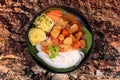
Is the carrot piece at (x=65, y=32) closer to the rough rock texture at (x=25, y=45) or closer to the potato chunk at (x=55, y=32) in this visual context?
the potato chunk at (x=55, y=32)

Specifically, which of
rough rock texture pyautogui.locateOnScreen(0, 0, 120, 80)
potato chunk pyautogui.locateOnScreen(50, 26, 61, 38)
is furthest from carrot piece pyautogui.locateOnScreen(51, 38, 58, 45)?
rough rock texture pyautogui.locateOnScreen(0, 0, 120, 80)

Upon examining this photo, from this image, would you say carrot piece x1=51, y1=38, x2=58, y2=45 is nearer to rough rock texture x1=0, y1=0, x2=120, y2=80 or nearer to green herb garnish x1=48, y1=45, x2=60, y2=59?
green herb garnish x1=48, y1=45, x2=60, y2=59

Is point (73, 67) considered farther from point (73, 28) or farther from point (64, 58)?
point (73, 28)

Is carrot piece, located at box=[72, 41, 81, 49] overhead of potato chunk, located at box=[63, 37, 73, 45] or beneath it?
beneath

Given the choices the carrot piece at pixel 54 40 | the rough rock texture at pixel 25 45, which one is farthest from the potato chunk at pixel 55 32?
the rough rock texture at pixel 25 45

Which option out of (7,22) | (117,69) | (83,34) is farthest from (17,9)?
(117,69)

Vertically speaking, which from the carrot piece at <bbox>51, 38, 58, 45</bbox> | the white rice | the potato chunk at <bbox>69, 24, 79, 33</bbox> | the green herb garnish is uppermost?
the potato chunk at <bbox>69, 24, 79, 33</bbox>

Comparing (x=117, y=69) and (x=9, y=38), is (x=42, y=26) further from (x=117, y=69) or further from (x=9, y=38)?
(x=117, y=69)
